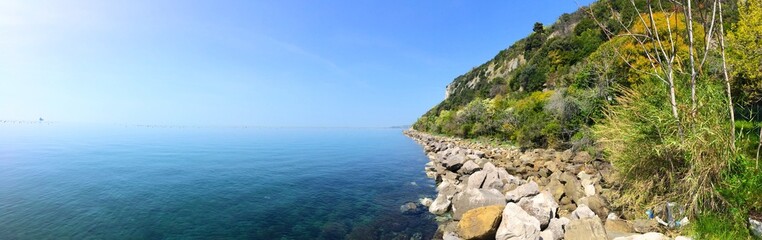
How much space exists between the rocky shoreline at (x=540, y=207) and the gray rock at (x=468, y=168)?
0.07m

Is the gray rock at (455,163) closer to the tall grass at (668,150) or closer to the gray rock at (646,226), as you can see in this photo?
the tall grass at (668,150)

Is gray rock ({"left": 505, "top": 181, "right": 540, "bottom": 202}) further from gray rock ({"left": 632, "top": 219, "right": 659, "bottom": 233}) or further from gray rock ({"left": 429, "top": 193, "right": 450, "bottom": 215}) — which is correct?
gray rock ({"left": 632, "top": 219, "right": 659, "bottom": 233})

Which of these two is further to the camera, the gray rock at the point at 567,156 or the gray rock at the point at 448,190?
the gray rock at the point at 567,156

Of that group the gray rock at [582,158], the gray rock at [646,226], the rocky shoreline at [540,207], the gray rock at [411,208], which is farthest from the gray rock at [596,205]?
the gray rock at [582,158]

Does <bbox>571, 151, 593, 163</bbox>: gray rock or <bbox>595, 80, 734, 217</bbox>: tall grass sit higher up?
<bbox>595, 80, 734, 217</bbox>: tall grass

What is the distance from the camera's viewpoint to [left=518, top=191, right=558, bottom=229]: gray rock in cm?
911

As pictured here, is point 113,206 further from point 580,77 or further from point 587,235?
point 580,77

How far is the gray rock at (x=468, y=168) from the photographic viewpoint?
59.8 feet

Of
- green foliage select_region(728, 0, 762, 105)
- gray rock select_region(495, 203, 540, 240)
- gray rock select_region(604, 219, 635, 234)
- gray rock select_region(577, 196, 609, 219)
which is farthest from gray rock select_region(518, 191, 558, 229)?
green foliage select_region(728, 0, 762, 105)

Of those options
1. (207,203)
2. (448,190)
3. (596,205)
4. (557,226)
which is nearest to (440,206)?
(448,190)

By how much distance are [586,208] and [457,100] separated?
81327mm

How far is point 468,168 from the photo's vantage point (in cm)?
1845

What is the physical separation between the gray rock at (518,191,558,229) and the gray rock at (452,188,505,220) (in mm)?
1040

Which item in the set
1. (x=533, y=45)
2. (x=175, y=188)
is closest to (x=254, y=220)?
(x=175, y=188)
